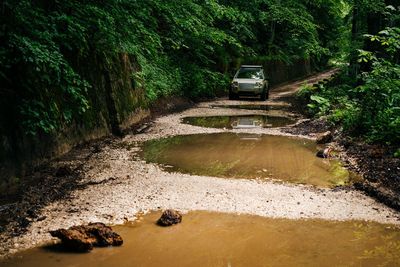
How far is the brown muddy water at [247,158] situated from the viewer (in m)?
7.73

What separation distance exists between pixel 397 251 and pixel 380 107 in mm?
6228

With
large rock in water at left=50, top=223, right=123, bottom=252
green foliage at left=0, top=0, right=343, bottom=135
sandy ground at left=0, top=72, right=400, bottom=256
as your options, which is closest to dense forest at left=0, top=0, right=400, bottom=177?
green foliage at left=0, top=0, right=343, bottom=135

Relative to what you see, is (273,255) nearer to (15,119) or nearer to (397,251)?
(397,251)

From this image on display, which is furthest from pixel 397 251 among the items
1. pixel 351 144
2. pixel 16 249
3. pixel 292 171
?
pixel 351 144

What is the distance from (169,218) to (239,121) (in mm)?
9491

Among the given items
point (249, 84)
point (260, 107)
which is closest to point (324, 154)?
point (260, 107)

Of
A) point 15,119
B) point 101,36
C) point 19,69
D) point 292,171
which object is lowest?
point 292,171

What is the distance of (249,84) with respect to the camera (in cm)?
2123

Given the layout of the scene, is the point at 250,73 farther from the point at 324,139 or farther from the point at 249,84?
the point at 324,139

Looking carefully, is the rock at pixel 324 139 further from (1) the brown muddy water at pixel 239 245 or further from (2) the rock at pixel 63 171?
(2) the rock at pixel 63 171

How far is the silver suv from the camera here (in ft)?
69.8

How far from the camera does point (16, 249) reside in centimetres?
454

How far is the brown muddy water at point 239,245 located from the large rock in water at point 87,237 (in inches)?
3.2

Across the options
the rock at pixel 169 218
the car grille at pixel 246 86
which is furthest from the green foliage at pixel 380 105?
the car grille at pixel 246 86
